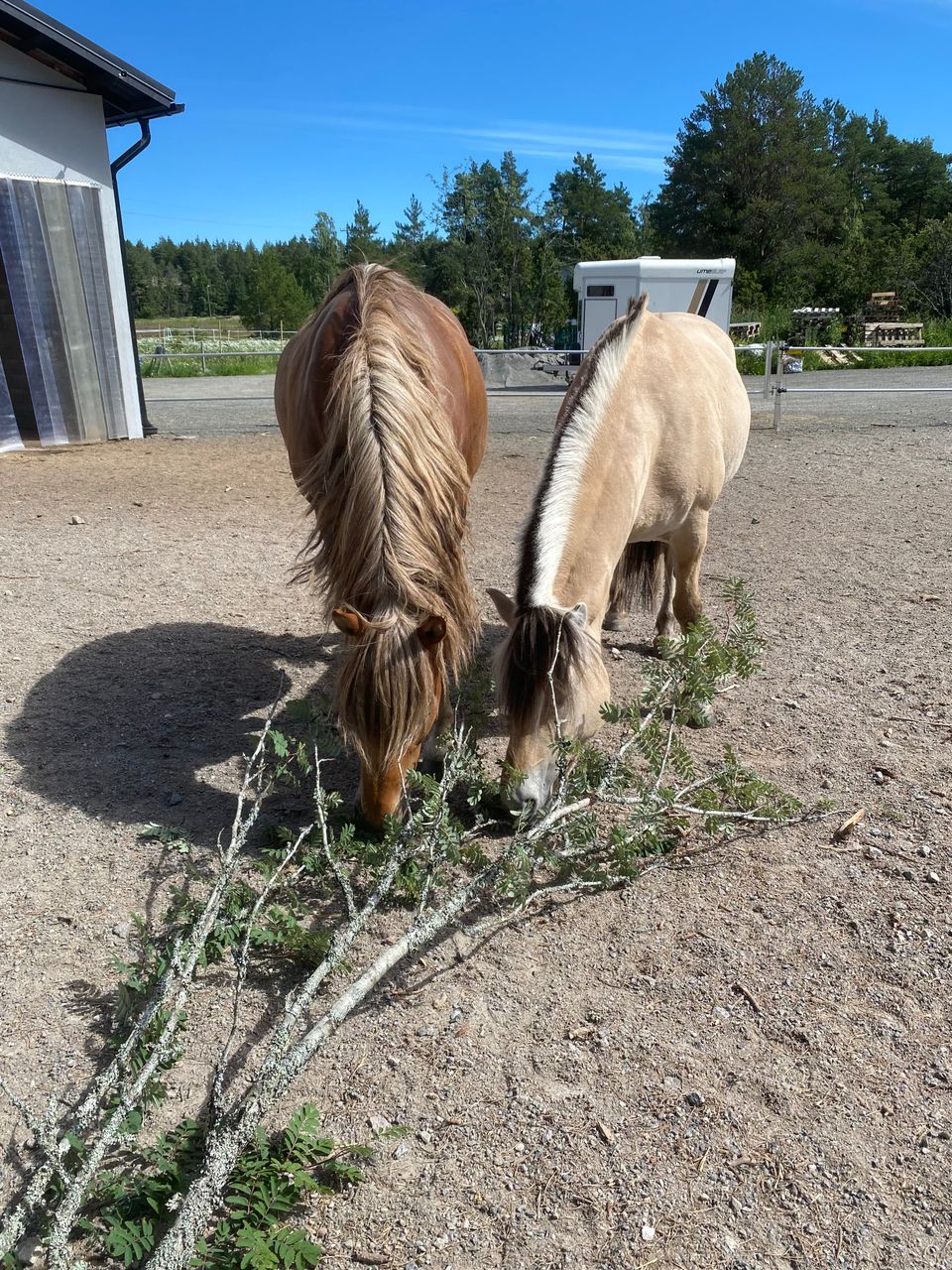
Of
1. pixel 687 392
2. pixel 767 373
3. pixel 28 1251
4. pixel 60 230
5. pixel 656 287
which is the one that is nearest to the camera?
pixel 28 1251

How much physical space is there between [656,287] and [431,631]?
21838 millimetres

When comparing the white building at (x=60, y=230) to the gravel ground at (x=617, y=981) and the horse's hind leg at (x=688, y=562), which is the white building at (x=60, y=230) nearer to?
the gravel ground at (x=617, y=981)

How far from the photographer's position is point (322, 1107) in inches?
88.6

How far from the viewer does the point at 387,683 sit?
2721 millimetres

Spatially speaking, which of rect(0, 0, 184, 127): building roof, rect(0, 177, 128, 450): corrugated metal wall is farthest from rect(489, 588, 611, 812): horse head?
rect(0, 0, 184, 127): building roof

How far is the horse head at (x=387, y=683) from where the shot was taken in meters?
2.73

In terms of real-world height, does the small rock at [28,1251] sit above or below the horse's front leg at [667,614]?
below

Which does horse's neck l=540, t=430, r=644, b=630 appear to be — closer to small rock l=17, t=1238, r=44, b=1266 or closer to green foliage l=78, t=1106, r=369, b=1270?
green foliage l=78, t=1106, r=369, b=1270

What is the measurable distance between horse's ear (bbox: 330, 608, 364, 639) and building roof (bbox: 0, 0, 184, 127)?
35.7 feet

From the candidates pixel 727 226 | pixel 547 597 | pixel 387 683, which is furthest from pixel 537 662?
pixel 727 226

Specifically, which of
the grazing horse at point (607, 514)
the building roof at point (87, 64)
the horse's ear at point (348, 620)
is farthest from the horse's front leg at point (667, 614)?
the building roof at point (87, 64)

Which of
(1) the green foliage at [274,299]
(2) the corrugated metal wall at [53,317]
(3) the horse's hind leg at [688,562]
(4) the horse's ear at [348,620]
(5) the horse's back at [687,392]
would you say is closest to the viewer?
(4) the horse's ear at [348,620]

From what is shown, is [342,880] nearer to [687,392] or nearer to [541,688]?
[541,688]

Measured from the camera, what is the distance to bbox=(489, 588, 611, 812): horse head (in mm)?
2904
